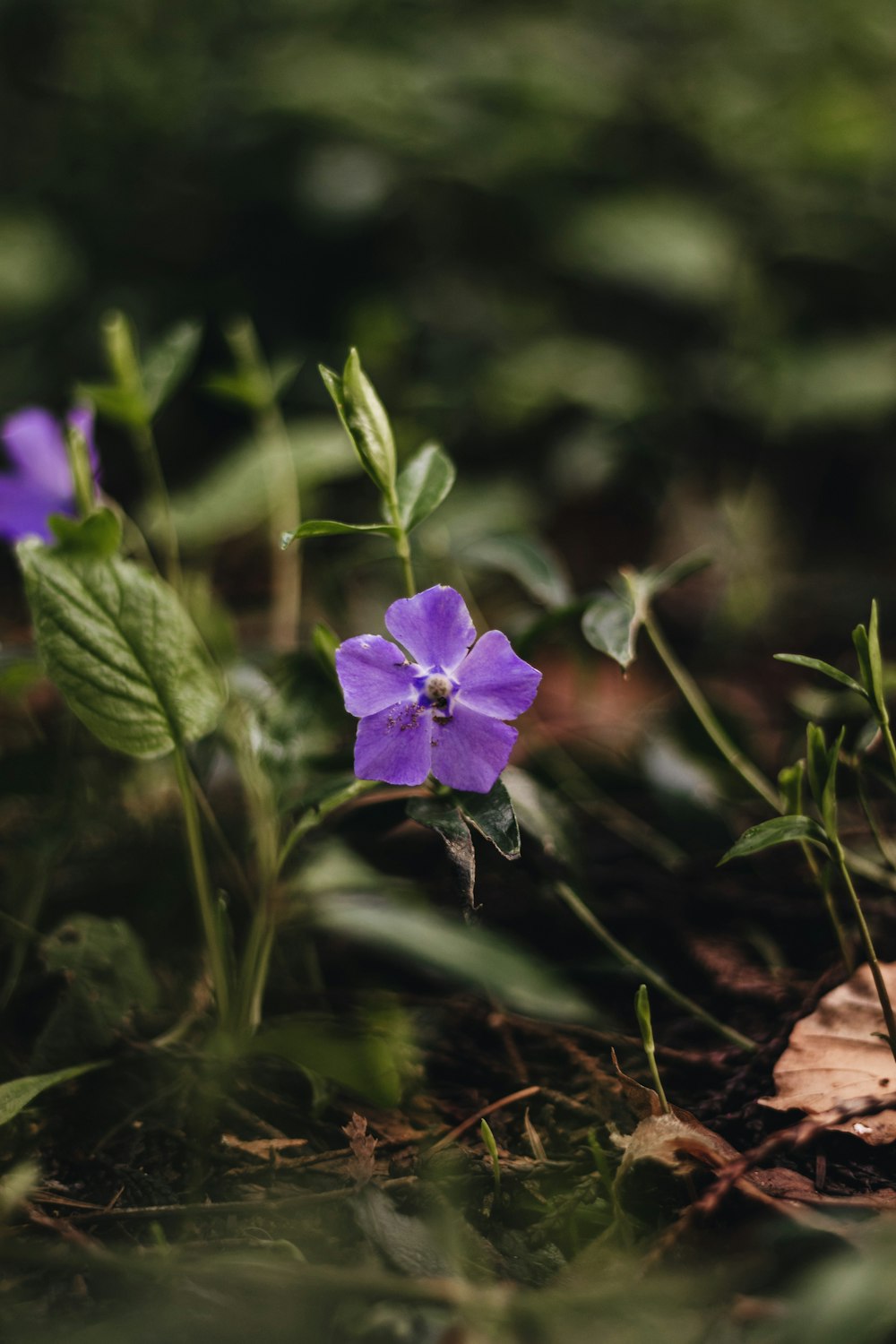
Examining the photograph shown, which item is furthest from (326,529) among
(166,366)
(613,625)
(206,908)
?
(166,366)

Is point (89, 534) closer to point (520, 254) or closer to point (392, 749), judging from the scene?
point (392, 749)

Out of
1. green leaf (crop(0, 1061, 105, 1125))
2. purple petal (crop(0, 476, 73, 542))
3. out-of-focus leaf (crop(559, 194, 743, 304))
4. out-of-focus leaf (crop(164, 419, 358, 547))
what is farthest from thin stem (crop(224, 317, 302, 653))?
out-of-focus leaf (crop(559, 194, 743, 304))

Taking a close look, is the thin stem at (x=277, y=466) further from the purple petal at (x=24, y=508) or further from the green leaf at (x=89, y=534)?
the green leaf at (x=89, y=534)

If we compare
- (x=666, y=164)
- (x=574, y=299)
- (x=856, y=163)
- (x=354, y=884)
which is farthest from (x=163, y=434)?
(x=856, y=163)

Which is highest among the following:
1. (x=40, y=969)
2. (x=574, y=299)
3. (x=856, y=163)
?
(x=856, y=163)

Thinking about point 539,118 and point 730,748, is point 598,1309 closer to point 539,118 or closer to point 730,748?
point 730,748

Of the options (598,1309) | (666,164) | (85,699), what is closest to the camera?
(598,1309)
